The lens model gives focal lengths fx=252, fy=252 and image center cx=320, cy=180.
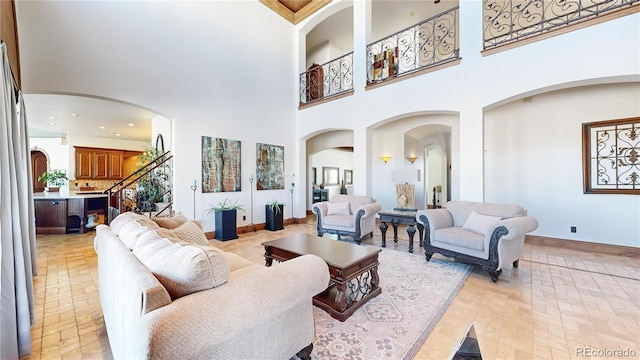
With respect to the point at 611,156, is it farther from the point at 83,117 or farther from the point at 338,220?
the point at 83,117

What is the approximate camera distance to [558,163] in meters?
4.37

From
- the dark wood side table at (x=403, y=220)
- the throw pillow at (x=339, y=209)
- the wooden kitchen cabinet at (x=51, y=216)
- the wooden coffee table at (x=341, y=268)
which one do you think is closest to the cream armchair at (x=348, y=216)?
the throw pillow at (x=339, y=209)

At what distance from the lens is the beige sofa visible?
Answer: 97 cm

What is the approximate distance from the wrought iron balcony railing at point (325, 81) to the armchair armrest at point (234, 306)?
19.3 feet

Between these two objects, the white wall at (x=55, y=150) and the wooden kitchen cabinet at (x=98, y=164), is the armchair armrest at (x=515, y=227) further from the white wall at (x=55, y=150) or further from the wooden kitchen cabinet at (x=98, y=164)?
the white wall at (x=55, y=150)

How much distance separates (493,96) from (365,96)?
2.40 metres

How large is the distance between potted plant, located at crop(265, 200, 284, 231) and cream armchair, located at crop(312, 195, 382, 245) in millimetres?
1369

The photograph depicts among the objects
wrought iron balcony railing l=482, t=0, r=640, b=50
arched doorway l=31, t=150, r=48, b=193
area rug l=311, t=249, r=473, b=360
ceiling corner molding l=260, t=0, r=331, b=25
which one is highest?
ceiling corner molding l=260, t=0, r=331, b=25

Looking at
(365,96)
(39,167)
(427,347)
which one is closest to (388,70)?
(365,96)

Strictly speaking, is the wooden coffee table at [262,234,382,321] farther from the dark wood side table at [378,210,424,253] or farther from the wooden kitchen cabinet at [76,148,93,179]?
the wooden kitchen cabinet at [76,148,93,179]

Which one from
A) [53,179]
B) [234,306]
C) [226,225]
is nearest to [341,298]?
[234,306]

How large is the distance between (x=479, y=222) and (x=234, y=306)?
332 cm

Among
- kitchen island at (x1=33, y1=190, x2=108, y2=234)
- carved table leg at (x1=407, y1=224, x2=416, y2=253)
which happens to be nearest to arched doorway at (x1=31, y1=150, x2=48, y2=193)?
kitchen island at (x1=33, y1=190, x2=108, y2=234)

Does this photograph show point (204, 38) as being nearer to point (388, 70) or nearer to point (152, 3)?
point (152, 3)
